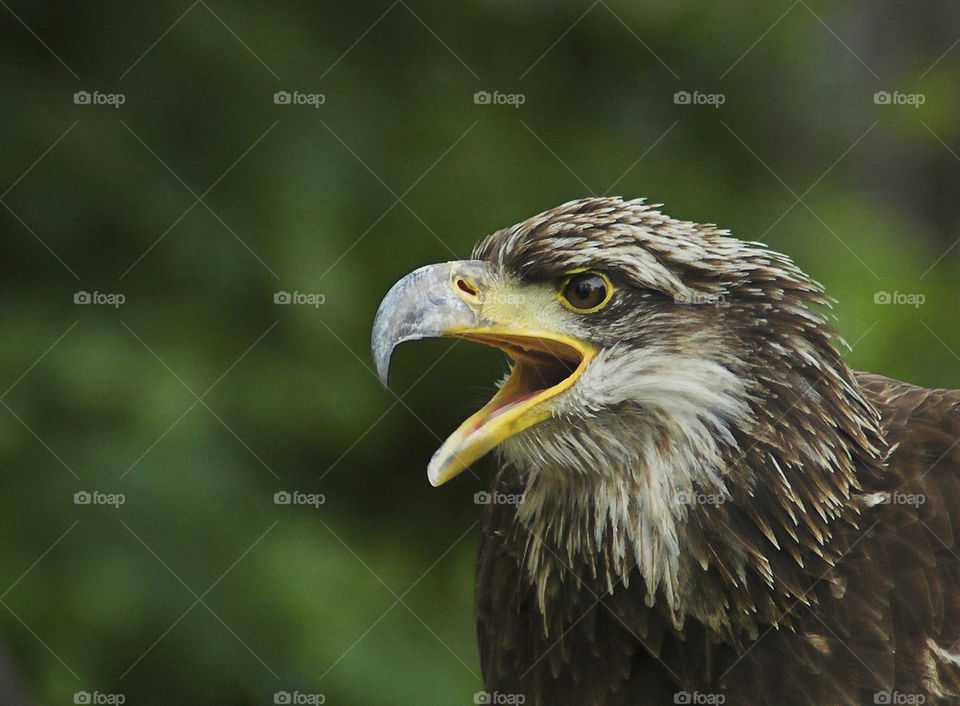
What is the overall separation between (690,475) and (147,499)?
7.57ft

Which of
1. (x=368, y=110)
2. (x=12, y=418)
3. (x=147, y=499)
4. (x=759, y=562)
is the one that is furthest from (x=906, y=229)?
(x=12, y=418)

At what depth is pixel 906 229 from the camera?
476 cm

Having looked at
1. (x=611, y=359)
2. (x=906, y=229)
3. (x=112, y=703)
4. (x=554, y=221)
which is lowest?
(x=112, y=703)

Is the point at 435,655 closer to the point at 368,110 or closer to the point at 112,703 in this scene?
the point at 112,703

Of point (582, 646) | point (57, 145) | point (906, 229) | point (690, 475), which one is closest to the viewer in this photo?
point (690, 475)

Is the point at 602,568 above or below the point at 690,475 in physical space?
below
